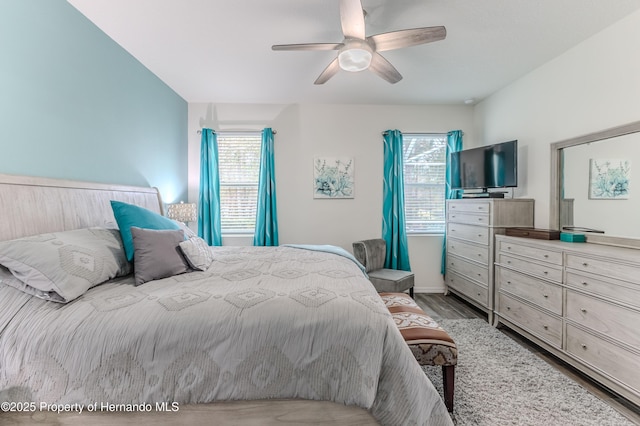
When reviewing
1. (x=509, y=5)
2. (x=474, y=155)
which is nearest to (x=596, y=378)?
(x=474, y=155)

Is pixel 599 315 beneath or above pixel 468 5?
beneath

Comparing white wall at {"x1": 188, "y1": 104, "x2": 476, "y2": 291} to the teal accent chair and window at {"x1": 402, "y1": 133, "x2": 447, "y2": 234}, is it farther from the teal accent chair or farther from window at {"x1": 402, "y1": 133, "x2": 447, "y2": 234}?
the teal accent chair

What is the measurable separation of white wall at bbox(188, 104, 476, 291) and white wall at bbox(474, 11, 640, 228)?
0.88m

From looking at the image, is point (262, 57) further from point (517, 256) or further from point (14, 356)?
point (517, 256)

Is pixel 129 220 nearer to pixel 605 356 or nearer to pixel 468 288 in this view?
pixel 605 356

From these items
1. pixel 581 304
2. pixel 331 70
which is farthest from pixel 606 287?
pixel 331 70

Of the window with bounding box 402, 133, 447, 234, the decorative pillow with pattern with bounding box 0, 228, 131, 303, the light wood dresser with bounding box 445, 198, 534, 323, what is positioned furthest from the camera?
the window with bounding box 402, 133, 447, 234

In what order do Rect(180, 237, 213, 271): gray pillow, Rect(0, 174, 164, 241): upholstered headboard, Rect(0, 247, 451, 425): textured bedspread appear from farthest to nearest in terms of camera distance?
Rect(180, 237, 213, 271): gray pillow, Rect(0, 174, 164, 241): upholstered headboard, Rect(0, 247, 451, 425): textured bedspread

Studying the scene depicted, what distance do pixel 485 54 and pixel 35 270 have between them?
12.0ft

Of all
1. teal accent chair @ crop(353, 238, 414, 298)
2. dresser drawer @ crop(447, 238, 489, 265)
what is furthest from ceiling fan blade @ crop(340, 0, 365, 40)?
dresser drawer @ crop(447, 238, 489, 265)

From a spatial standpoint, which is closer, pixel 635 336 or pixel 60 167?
pixel 635 336

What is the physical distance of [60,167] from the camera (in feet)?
6.50

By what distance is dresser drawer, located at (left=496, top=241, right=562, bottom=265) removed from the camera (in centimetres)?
229

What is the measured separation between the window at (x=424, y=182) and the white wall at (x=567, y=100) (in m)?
0.74
